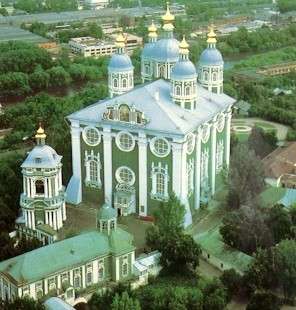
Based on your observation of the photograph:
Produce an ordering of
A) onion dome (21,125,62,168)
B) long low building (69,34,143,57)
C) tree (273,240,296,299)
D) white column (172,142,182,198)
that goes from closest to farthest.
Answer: tree (273,240,296,299), onion dome (21,125,62,168), white column (172,142,182,198), long low building (69,34,143,57)

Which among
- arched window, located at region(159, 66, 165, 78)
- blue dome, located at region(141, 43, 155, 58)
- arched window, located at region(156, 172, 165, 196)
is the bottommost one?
arched window, located at region(156, 172, 165, 196)

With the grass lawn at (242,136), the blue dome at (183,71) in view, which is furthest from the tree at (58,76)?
the blue dome at (183,71)

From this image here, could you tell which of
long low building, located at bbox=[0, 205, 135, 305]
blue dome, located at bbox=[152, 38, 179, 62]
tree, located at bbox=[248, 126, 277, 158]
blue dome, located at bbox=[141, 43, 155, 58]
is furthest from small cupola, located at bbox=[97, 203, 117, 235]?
tree, located at bbox=[248, 126, 277, 158]

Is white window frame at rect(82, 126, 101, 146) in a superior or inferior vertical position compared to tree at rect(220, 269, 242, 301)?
superior

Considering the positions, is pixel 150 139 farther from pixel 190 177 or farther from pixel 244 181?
pixel 244 181

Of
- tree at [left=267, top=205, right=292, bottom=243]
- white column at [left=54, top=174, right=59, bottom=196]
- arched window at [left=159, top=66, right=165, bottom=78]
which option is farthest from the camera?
arched window at [left=159, top=66, right=165, bottom=78]

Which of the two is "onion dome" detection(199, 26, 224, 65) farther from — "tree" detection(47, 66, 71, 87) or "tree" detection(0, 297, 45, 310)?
"tree" detection(47, 66, 71, 87)

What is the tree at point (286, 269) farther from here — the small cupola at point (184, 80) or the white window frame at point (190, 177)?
the small cupola at point (184, 80)
